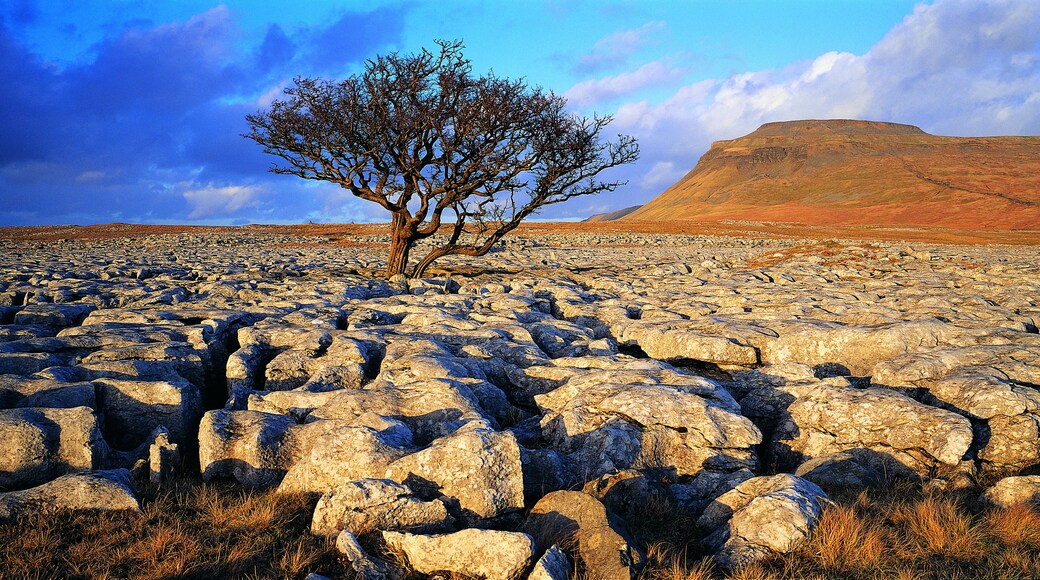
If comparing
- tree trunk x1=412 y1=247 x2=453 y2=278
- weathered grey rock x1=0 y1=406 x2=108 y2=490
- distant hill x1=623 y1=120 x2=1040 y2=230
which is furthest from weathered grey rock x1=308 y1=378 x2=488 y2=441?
distant hill x1=623 y1=120 x2=1040 y2=230

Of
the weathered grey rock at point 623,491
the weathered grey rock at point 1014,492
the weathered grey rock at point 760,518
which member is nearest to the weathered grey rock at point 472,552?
the weathered grey rock at point 623,491

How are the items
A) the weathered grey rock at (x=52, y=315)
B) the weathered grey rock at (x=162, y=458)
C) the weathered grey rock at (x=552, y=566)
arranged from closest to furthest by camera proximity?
1. the weathered grey rock at (x=552, y=566)
2. the weathered grey rock at (x=162, y=458)
3. the weathered grey rock at (x=52, y=315)

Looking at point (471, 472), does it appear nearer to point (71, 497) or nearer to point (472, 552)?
point (472, 552)

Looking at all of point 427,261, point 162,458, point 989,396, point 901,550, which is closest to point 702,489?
point 901,550

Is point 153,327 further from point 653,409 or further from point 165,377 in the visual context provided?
point 653,409

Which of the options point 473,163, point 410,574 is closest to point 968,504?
point 410,574

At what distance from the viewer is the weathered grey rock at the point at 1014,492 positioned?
5789mm

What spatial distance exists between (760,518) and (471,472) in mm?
2668

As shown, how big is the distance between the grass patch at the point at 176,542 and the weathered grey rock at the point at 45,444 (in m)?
1.03

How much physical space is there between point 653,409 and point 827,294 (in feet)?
38.5

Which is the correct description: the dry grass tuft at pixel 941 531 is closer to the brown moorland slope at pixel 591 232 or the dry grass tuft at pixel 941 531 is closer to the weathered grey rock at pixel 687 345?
the weathered grey rock at pixel 687 345

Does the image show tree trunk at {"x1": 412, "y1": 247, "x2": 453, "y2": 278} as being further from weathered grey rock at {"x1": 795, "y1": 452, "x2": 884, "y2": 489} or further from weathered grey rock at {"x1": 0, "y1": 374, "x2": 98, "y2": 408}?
weathered grey rock at {"x1": 795, "y1": 452, "x2": 884, "y2": 489}

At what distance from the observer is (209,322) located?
36.8ft

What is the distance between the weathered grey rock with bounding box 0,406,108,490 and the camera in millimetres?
5898
